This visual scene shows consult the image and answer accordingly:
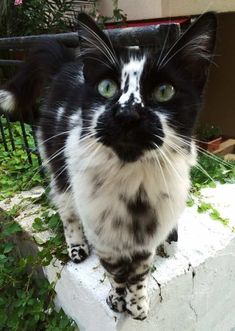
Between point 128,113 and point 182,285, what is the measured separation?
90 cm

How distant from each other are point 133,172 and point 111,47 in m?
0.36

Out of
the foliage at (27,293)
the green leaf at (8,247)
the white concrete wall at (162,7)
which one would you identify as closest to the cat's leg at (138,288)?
the foliage at (27,293)

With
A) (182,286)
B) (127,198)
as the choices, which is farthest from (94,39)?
(182,286)

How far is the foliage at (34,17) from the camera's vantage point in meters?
4.04

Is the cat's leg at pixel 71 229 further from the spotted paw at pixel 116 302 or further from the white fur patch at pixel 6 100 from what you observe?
the white fur patch at pixel 6 100

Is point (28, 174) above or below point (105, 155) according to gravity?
below

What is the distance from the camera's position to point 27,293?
5.89ft

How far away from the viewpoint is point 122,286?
141 cm

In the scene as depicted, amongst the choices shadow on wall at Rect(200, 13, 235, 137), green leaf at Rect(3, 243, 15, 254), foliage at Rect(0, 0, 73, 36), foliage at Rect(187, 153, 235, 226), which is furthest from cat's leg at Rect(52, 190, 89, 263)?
shadow on wall at Rect(200, 13, 235, 137)

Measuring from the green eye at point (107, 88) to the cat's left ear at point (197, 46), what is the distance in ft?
0.48

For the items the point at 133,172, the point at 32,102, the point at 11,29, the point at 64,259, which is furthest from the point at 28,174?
the point at 11,29

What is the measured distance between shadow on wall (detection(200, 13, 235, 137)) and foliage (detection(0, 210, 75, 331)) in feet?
10.5

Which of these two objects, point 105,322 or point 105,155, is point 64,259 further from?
point 105,155

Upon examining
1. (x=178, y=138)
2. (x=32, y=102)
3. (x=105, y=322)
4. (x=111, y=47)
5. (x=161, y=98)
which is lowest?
(x=105, y=322)
